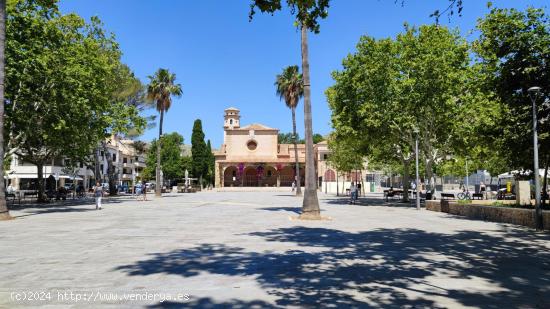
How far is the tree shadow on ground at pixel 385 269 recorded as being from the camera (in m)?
5.76

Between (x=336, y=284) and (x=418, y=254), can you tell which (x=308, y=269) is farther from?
(x=418, y=254)

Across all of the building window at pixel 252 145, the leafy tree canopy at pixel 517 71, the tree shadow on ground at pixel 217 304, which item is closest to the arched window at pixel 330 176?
the building window at pixel 252 145

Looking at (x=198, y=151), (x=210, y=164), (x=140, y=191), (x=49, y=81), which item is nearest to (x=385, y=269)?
(x=49, y=81)

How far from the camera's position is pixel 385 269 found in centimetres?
763

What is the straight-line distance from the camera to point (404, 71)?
26078 mm

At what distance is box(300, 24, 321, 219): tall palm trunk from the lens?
17531 millimetres

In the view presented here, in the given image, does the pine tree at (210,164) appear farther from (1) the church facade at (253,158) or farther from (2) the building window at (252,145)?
(2) the building window at (252,145)

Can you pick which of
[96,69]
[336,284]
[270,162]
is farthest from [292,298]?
[270,162]

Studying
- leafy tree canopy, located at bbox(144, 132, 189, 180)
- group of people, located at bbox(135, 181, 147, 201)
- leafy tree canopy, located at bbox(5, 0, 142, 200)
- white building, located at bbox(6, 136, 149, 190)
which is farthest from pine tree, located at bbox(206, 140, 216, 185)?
leafy tree canopy, located at bbox(5, 0, 142, 200)

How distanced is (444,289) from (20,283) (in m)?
6.05

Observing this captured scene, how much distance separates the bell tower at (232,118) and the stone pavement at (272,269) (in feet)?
256

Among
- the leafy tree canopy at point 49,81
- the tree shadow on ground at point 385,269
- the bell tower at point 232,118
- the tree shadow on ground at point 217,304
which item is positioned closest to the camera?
the tree shadow on ground at point 217,304

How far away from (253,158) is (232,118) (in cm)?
1541

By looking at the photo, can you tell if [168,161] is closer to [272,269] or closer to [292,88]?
[292,88]
